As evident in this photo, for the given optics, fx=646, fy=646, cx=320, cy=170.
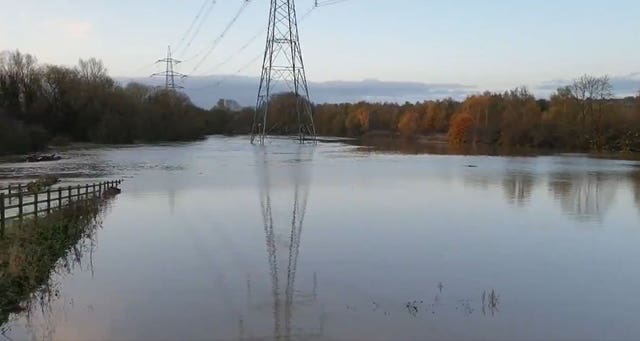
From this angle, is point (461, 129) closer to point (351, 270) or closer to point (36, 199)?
point (36, 199)

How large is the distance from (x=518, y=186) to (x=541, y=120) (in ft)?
197

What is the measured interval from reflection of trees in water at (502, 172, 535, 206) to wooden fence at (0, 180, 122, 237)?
49.6ft

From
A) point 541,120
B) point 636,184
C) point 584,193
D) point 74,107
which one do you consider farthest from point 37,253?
point 541,120

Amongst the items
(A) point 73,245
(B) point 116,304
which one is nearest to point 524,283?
(B) point 116,304

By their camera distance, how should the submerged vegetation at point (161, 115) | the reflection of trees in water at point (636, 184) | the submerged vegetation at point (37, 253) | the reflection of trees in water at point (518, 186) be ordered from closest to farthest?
the submerged vegetation at point (37, 253), the reflection of trees in water at point (518, 186), the reflection of trees in water at point (636, 184), the submerged vegetation at point (161, 115)

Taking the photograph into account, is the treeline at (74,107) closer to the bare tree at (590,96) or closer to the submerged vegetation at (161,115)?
the submerged vegetation at (161,115)

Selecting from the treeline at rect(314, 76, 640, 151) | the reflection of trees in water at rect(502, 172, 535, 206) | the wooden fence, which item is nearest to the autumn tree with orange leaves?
the treeline at rect(314, 76, 640, 151)

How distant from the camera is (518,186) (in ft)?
98.4

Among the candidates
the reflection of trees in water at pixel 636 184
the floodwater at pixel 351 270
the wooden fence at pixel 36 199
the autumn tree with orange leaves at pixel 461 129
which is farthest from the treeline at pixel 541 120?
the wooden fence at pixel 36 199

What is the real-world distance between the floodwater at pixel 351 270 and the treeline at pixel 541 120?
57.0 metres

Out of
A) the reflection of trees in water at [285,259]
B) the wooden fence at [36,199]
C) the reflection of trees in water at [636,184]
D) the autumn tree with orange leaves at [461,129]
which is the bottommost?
the reflection of trees in water at [636,184]

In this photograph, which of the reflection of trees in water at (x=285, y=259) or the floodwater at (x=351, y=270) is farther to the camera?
the reflection of trees in water at (x=285, y=259)

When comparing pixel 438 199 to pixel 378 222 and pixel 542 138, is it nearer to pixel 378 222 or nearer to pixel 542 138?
pixel 378 222

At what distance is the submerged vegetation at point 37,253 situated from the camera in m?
9.99
